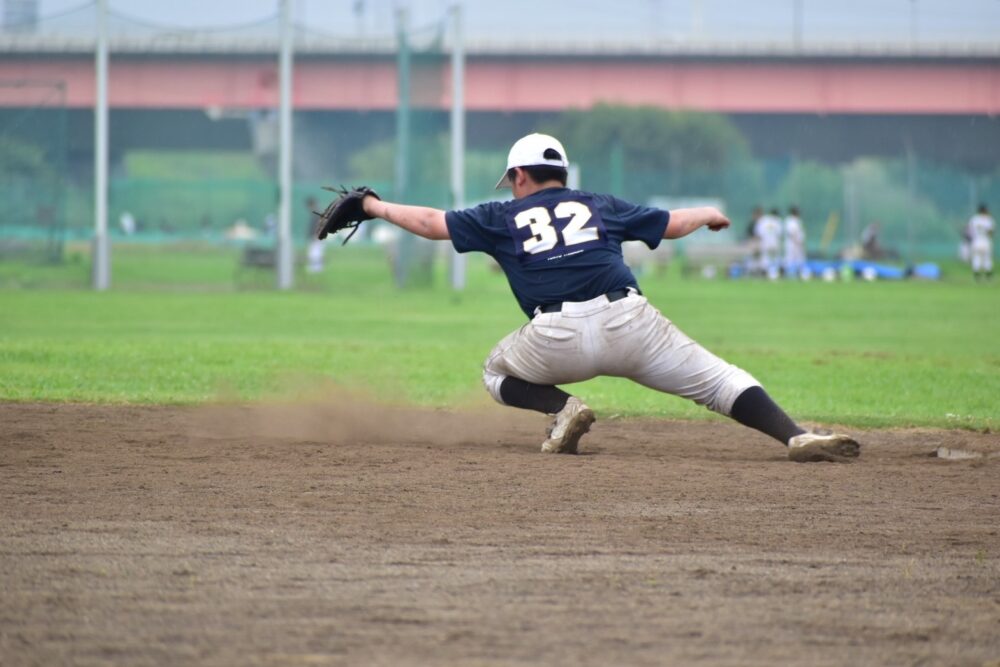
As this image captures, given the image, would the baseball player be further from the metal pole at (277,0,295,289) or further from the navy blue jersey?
the metal pole at (277,0,295,289)

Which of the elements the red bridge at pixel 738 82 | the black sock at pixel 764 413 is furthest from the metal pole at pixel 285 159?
the red bridge at pixel 738 82

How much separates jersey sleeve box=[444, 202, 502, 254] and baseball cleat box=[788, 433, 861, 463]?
1.94m

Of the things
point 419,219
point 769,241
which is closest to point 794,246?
point 769,241

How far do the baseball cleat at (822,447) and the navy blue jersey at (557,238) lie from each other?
4.03 ft

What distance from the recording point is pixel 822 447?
7.70 meters

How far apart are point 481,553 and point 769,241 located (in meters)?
36.6

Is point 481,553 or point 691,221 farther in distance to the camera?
point 691,221

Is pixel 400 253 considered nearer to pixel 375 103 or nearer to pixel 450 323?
pixel 450 323

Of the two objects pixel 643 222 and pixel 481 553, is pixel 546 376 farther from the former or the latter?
pixel 481 553

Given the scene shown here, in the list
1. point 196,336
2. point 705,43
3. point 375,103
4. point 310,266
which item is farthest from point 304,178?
point 196,336

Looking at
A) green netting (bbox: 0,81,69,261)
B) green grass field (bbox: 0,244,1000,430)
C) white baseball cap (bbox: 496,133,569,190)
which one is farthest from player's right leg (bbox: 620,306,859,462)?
green netting (bbox: 0,81,69,261)

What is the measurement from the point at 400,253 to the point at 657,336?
71.9 ft

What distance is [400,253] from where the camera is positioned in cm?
2930

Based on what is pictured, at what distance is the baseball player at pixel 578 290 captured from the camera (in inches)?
299
